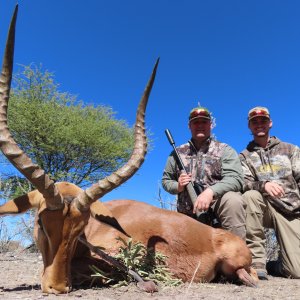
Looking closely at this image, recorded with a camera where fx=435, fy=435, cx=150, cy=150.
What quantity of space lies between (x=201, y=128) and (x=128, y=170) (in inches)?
83.2

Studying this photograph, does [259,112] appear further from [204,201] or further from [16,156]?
[16,156]

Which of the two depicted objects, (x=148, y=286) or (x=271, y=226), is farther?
(x=271, y=226)

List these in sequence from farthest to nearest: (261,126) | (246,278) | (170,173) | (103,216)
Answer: (261,126) → (170,173) → (246,278) → (103,216)

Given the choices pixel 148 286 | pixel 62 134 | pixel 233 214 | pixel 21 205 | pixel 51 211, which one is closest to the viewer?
pixel 51 211

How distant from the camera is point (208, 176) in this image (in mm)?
5438

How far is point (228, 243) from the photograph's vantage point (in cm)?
454

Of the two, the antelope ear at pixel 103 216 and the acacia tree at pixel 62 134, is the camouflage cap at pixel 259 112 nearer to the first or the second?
the antelope ear at pixel 103 216

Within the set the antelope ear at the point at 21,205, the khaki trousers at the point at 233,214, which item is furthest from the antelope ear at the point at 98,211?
the khaki trousers at the point at 233,214

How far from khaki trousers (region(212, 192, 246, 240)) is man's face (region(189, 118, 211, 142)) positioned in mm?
935

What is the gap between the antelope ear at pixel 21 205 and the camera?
3684mm

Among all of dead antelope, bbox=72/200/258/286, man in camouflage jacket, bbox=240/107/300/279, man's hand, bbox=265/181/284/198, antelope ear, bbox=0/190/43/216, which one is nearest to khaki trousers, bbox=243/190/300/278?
man in camouflage jacket, bbox=240/107/300/279

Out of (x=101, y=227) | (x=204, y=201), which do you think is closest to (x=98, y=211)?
(x=101, y=227)

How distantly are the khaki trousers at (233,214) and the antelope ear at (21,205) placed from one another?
2.21 m

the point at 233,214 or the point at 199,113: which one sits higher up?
the point at 199,113
